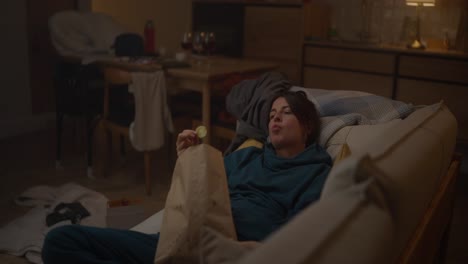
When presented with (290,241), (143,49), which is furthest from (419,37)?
(290,241)

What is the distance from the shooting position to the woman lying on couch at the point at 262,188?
58.1 inches

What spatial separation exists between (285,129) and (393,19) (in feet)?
9.35

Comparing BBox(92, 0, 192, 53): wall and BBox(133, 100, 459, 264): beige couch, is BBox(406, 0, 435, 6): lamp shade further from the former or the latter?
BBox(133, 100, 459, 264): beige couch

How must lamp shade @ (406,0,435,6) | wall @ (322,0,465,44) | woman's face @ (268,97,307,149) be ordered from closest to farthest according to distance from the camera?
woman's face @ (268,97,307,149) → lamp shade @ (406,0,435,6) → wall @ (322,0,465,44)

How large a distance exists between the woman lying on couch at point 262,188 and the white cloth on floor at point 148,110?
1.25 meters

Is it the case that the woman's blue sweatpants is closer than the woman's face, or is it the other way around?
the woman's blue sweatpants

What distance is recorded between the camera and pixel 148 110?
308 centimetres

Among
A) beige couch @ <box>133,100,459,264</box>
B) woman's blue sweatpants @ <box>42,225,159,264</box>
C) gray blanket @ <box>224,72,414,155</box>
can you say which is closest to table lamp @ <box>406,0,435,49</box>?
gray blanket @ <box>224,72,414,155</box>

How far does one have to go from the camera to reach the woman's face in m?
1.83

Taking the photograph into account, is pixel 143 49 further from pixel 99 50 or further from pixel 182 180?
pixel 182 180

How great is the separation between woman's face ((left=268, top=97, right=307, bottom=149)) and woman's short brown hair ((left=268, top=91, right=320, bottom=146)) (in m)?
0.02

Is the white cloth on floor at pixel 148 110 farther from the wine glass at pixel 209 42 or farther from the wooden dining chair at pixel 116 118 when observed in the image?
the wine glass at pixel 209 42

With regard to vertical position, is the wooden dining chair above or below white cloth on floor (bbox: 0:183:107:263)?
above

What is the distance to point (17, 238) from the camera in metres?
2.51
